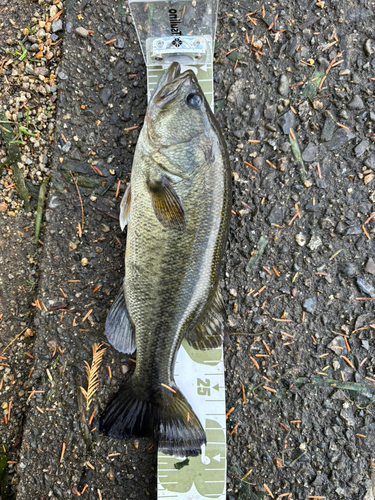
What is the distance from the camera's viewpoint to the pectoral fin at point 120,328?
240cm

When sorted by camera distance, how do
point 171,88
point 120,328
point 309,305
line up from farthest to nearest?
point 309,305 → point 120,328 → point 171,88

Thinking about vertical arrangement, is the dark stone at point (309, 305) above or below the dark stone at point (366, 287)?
below

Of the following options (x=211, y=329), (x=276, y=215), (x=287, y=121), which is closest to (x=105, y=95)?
(x=287, y=121)

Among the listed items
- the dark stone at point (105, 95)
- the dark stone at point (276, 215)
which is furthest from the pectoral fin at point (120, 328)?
the dark stone at point (105, 95)

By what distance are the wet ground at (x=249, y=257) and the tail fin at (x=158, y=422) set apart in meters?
0.33

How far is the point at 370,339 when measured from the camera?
8.86ft

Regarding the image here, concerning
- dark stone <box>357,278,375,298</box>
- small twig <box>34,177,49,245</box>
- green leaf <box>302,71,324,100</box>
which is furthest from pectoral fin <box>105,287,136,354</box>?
green leaf <box>302,71,324,100</box>

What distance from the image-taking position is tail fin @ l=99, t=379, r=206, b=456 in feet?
7.44

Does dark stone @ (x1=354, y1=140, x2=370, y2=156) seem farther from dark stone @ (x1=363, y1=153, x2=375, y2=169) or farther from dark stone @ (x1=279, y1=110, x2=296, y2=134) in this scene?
dark stone @ (x1=279, y1=110, x2=296, y2=134)

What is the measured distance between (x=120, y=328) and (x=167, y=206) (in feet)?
2.96

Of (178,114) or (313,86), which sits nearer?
(178,114)

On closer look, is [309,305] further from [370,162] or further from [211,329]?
[370,162]

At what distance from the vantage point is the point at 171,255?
216cm

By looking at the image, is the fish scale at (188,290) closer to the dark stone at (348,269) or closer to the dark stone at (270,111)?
the dark stone at (270,111)
